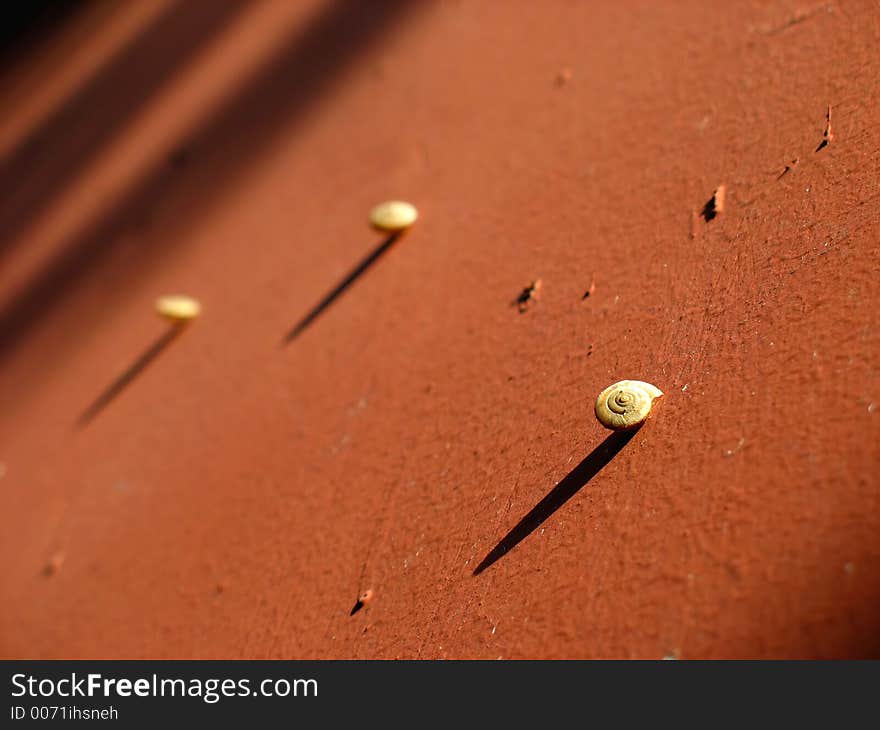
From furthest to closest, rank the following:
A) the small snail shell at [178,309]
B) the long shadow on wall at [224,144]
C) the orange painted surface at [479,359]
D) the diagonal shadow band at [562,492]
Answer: the long shadow on wall at [224,144]
the small snail shell at [178,309]
the diagonal shadow band at [562,492]
the orange painted surface at [479,359]

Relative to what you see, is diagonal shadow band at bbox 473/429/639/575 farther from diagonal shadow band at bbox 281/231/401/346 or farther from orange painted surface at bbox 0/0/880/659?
diagonal shadow band at bbox 281/231/401/346

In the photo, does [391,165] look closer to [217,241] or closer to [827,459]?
[217,241]

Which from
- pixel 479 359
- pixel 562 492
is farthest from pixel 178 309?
pixel 562 492

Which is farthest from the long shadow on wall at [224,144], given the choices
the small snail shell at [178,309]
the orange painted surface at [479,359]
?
the small snail shell at [178,309]

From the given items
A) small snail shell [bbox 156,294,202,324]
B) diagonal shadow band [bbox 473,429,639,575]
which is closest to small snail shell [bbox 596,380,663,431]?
diagonal shadow band [bbox 473,429,639,575]

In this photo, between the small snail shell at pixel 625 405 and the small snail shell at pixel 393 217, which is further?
the small snail shell at pixel 393 217

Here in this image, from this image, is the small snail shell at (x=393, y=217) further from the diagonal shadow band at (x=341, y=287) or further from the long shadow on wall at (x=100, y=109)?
the long shadow on wall at (x=100, y=109)

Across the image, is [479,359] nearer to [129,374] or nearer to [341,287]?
[341,287]
